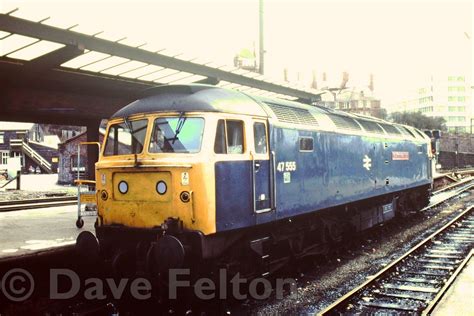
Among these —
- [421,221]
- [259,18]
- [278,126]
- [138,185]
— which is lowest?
[421,221]

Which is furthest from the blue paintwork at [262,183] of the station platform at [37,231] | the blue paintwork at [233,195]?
the station platform at [37,231]

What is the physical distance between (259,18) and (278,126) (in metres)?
11.9

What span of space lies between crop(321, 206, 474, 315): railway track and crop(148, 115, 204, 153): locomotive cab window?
3247mm

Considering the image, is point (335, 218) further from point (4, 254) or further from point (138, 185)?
point (4, 254)

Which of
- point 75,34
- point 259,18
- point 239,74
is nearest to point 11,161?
point 259,18

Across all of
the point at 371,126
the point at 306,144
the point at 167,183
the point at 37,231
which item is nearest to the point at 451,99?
the point at 371,126

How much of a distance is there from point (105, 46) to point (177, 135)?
125 inches

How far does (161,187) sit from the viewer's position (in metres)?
7.20

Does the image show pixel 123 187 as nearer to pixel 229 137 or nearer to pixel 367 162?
pixel 229 137

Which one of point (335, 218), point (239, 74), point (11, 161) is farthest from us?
point (11, 161)

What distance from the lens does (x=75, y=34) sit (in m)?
8.78

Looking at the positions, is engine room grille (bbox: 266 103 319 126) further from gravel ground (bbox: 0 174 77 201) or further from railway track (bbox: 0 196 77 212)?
gravel ground (bbox: 0 174 77 201)

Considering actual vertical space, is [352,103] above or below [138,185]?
above

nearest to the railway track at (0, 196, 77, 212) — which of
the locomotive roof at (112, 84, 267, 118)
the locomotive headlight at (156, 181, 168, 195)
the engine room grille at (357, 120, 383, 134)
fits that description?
the locomotive roof at (112, 84, 267, 118)
